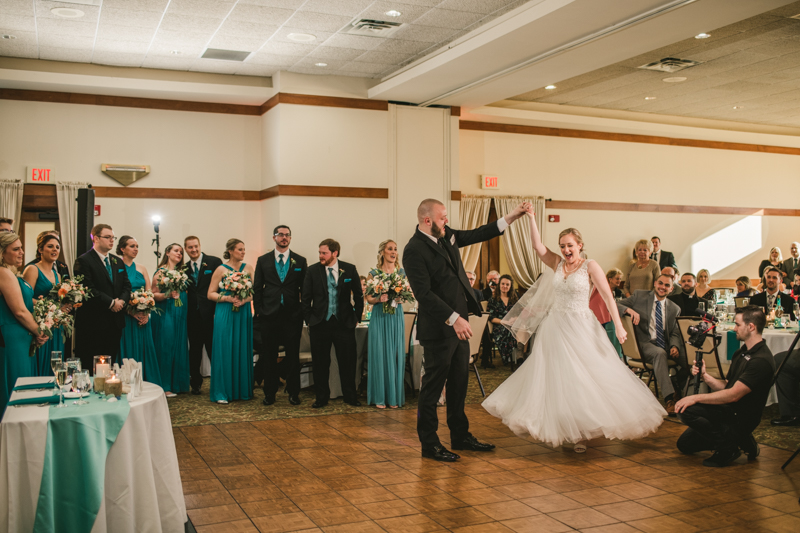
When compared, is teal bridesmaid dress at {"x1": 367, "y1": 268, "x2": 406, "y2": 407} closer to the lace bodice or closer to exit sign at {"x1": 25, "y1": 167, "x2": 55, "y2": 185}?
the lace bodice

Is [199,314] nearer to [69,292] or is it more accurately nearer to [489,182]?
[69,292]

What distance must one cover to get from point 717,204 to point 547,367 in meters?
11.0

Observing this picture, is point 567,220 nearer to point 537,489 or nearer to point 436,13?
point 436,13

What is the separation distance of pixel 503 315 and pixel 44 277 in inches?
225

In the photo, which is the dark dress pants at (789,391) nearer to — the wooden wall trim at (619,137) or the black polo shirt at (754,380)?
the black polo shirt at (754,380)

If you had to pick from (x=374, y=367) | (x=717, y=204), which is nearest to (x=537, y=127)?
(x=717, y=204)

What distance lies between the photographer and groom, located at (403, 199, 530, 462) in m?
5.12

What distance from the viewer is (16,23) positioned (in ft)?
26.3

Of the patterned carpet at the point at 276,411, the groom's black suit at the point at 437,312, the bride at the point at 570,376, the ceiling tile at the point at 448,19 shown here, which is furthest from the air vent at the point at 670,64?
the groom's black suit at the point at 437,312

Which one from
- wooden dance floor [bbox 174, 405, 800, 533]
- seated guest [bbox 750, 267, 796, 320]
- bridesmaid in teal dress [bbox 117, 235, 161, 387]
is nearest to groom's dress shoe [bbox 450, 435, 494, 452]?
wooden dance floor [bbox 174, 405, 800, 533]

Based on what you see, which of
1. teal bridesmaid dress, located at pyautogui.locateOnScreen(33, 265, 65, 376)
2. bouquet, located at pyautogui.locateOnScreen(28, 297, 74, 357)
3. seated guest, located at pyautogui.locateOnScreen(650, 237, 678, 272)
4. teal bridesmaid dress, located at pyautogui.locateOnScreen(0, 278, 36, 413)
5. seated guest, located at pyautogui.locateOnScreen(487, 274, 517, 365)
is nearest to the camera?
teal bridesmaid dress, located at pyautogui.locateOnScreen(0, 278, 36, 413)

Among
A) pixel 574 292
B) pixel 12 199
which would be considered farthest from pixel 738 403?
pixel 12 199

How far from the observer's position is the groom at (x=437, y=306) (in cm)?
512

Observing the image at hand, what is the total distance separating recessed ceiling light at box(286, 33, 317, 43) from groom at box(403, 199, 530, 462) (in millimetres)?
4161
